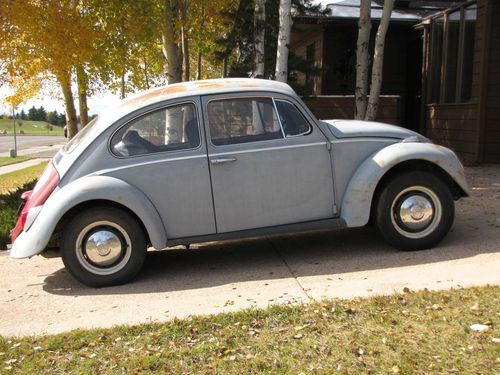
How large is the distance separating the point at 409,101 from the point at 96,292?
15.1 m

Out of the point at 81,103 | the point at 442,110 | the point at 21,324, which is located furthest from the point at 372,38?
the point at 21,324

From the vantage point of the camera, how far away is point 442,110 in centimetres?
1347

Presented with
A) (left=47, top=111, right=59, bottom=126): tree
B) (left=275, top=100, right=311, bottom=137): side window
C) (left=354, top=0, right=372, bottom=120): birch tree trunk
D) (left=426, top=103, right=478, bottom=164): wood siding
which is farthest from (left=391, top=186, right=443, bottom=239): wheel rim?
(left=47, top=111, right=59, bottom=126): tree

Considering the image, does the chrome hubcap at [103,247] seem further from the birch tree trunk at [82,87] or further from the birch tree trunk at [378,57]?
the birch tree trunk at [82,87]

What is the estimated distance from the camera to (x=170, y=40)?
1175cm

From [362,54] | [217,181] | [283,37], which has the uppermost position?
[283,37]

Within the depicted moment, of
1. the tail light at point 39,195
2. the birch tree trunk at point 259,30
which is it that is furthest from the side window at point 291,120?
the birch tree trunk at point 259,30

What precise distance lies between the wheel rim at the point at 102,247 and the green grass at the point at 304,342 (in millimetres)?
1135

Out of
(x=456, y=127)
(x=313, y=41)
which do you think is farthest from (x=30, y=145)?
(x=456, y=127)

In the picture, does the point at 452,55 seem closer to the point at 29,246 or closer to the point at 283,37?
the point at 283,37

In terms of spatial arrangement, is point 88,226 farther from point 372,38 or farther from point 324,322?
point 372,38

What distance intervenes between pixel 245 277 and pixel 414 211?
1.85m

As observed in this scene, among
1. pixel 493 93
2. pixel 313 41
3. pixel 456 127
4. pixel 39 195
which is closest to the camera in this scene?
pixel 39 195

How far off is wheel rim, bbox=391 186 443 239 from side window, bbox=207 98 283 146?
1.42m
